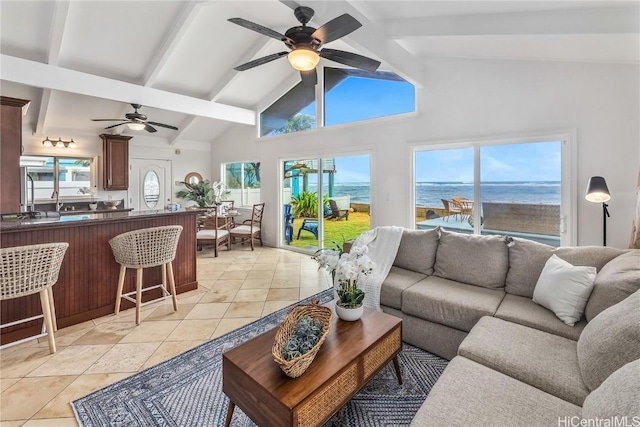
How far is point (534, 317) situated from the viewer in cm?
204

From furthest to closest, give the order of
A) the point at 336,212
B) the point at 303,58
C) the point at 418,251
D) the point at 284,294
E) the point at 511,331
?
the point at 336,212 < the point at 284,294 < the point at 418,251 < the point at 303,58 < the point at 511,331

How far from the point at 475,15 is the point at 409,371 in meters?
3.26

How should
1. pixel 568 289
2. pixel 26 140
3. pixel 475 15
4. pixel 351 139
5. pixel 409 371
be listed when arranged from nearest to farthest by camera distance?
1. pixel 568 289
2. pixel 409 371
3. pixel 475 15
4. pixel 351 139
5. pixel 26 140

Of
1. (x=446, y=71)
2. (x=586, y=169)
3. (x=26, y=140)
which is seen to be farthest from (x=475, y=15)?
(x=26, y=140)

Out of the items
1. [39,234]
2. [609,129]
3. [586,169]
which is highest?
[609,129]

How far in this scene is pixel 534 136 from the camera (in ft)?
11.2

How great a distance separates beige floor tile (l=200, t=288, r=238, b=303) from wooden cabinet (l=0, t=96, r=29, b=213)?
269cm

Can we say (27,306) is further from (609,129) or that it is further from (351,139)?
(609,129)

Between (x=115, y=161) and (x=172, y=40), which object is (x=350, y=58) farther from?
(x=115, y=161)

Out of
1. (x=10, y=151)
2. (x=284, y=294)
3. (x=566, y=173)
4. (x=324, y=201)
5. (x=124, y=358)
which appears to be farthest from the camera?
(x=324, y=201)

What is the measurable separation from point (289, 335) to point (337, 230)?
13.5ft

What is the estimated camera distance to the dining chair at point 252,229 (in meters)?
6.39

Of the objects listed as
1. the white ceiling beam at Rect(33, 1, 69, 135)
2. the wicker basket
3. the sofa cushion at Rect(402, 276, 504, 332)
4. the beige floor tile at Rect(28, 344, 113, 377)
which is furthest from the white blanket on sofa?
the white ceiling beam at Rect(33, 1, 69, 135)

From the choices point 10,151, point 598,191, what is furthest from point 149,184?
point 598,191
